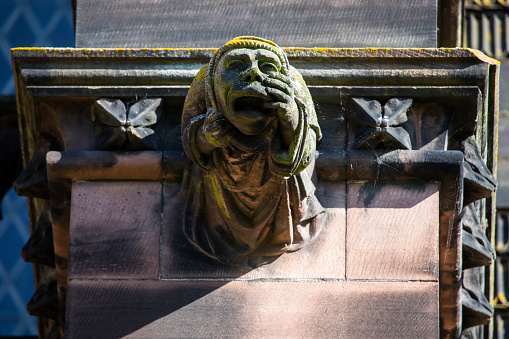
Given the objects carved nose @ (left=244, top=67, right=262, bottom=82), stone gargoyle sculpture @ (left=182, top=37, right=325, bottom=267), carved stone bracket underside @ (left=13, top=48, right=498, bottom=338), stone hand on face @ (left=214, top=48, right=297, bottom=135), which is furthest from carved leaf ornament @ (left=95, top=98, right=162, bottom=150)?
carved nose @ (left=244, top=67, right=262, bottom=82)

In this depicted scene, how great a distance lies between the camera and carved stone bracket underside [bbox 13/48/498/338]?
629cm

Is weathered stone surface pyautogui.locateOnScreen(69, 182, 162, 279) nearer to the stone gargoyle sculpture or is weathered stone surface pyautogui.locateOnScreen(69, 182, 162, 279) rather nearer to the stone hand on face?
the stone gargoyle sculpture

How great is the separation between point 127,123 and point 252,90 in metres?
1.14

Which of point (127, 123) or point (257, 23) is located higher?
point (257, 23)

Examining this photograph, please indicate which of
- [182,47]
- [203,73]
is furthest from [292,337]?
[182,47]

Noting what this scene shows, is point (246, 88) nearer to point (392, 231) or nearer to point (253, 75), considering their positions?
point (253, 75)

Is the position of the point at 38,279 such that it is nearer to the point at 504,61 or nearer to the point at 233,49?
the point at 233,49

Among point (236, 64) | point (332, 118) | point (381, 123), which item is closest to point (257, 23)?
point (332, 118)

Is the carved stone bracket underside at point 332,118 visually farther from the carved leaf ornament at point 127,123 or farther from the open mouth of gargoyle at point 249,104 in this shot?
the open mouth of gargoyle at point 249,104

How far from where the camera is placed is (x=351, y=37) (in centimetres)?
674

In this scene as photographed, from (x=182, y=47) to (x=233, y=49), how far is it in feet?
4.00

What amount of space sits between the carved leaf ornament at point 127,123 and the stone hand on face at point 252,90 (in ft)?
2.90

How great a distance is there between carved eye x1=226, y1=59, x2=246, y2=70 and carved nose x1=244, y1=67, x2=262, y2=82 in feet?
0.22

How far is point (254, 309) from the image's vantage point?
6078mm
